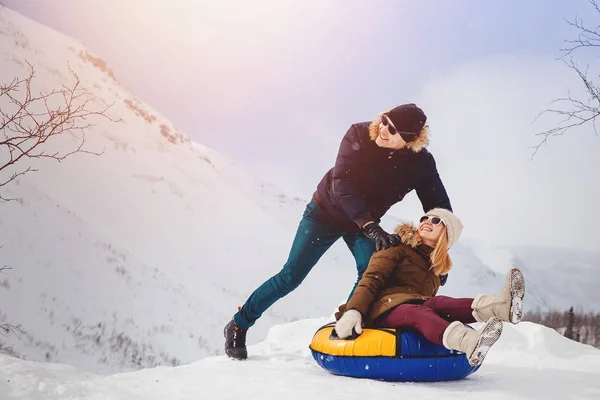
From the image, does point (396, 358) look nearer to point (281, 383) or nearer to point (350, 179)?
point (281, 383)

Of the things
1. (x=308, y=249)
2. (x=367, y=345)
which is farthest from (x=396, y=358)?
(x=308, y=249)

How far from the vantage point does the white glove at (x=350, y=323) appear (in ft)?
6.22

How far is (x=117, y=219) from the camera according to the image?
616cm

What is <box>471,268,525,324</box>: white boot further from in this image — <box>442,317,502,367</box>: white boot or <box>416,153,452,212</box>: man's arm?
<box>416,153,452,212</box>: man's arm

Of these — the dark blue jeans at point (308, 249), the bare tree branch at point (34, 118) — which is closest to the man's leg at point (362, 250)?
the dark blue jeans at point (308, 249)

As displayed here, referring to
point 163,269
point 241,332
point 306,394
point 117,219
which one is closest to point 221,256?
point 163,269

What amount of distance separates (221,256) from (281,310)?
1.36 m

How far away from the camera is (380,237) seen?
6.69 ft

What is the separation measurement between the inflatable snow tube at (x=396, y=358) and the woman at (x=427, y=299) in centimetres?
5

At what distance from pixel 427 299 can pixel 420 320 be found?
0.66 ft

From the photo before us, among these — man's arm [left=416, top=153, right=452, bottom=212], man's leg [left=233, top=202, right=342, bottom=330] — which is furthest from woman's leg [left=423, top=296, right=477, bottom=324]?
man's leg [left=233, top=202, right=342, bottom=330]

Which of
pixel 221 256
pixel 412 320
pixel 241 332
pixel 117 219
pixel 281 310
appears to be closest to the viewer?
pixel 412 320

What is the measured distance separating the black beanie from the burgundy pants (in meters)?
0.90

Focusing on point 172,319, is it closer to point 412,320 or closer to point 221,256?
point 221,256
